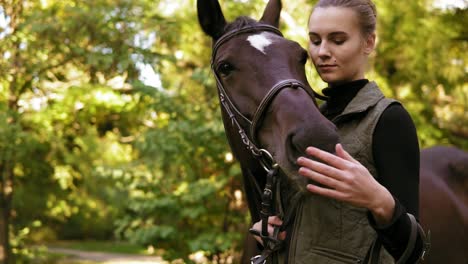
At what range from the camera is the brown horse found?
65.0 inches

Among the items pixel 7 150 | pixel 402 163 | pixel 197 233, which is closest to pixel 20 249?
pixel 7 150

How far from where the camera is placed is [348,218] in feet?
5.66

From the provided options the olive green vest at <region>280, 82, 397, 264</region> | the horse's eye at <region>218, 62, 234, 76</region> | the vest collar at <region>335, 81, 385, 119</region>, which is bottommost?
the olive green vest at <region>280, 82, 397, 264</region>

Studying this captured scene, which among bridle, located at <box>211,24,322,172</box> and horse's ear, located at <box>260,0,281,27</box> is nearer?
bridle, located at <box>211,24,322,172</box>

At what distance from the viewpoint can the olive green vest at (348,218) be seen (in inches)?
67.3

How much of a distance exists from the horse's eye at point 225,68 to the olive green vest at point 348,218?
19.8 inches

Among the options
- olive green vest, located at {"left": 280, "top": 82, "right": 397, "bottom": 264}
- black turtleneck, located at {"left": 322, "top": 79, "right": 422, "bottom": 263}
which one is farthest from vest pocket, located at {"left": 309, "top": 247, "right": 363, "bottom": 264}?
black turtleneck, located at {"left": 322, "top": 79, "right": 422, "bottom": 263}

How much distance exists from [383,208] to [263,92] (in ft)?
2.14

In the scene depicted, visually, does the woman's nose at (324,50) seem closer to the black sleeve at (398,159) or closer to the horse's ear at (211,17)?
the black sleeve at (398,159)

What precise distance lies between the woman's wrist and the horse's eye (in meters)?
0.85

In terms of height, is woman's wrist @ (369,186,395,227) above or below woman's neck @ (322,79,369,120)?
below

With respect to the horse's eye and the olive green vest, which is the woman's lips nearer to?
the olive green vest

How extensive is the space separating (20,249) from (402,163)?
7162mm

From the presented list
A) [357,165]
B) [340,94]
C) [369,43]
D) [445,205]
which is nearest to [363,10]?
[369,43]
